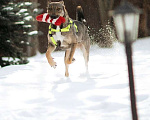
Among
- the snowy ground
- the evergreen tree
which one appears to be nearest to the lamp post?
the snowy ground

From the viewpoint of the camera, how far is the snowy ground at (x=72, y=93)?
4.85m

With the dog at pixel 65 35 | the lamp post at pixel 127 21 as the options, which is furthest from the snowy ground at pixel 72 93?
the lamp post at pixel 127 21

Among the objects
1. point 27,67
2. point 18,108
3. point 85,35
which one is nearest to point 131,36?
point 18,108

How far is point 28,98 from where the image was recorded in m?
5.99

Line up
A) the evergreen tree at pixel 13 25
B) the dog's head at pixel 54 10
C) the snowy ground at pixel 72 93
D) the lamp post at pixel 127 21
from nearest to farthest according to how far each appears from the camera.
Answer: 1. the lamp post at pixel 127 21
2. the snowy ground at pixel 72 93
3. the dog's head at pixel 54 10
4. the evergreen tree at pixel 13 25

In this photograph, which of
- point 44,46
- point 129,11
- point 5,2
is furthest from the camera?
point 44,46

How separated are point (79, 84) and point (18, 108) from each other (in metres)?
1.91

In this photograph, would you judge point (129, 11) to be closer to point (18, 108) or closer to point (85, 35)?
point (18, 108)

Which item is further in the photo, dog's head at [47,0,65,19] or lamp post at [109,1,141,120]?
dog's head at [47,0,65,19]

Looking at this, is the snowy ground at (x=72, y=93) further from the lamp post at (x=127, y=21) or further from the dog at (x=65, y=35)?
the lamp post at (x=127, y=21)

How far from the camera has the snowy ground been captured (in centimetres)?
485

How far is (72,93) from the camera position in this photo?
620cm

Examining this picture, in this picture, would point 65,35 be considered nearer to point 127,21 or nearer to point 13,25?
point 13,25

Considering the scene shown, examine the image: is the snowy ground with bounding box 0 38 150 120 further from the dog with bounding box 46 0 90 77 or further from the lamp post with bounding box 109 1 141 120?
the lamp post with bounding box 109 1 141 120
